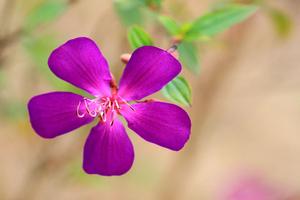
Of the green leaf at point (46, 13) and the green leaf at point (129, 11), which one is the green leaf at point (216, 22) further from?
the green leaf at point (46, 13)

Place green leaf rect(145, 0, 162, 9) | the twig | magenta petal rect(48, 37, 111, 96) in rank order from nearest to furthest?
magenta petal rect(48, 37, 111, 96) → green leaf rect(145, 0, 162, 9) → the twig

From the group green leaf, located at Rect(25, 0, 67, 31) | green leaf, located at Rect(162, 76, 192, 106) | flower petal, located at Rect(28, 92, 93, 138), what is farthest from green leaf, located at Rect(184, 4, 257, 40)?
green leaf, located at Rect(25, 0, 67, 31)

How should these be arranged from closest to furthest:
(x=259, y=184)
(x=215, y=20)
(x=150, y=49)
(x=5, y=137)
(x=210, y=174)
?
1. (x=150, y=49)
2. (x=215, y=20)
3. (x=259, y=184)
4. (x=5, y=137)
5. (x=210, y=174)

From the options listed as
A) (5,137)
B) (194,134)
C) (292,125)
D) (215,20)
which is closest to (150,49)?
(215,20)

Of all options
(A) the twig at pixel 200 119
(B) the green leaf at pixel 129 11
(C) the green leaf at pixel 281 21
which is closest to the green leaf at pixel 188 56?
(B) the green leaf at pixel 129 11

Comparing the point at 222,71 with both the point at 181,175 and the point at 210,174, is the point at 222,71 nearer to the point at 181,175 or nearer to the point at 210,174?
the point at 181,175

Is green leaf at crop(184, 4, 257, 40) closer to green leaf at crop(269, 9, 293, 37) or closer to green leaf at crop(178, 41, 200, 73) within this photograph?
green leaf at crop(178, 41, 200, 73)
